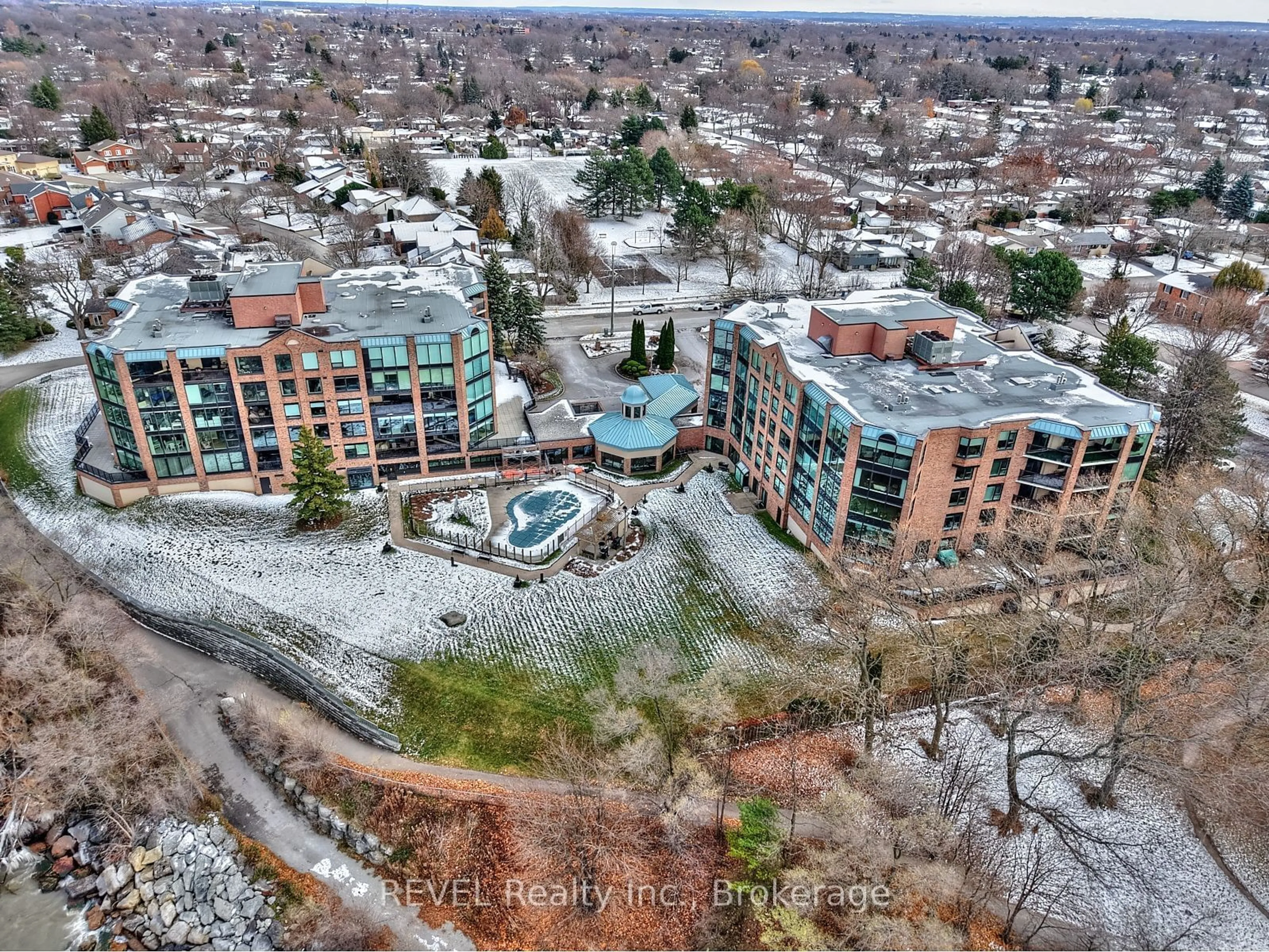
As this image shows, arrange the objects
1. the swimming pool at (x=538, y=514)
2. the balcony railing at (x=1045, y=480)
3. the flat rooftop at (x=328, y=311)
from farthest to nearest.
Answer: the flat rooftop at (x=328, y=311)
the swimming pool at (x=538, y=514)
the balcony railing at (x=1045, y=480)

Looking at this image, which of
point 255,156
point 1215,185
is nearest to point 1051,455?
point 1215,185

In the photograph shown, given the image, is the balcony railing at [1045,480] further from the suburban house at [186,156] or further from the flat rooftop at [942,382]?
the suburban house at [186,156]

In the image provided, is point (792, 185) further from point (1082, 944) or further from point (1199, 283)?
point (1082, 944)

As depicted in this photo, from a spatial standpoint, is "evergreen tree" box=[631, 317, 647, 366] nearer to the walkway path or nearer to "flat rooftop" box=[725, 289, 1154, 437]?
"flat rooftop" box=[725, 289, 1154, 437]

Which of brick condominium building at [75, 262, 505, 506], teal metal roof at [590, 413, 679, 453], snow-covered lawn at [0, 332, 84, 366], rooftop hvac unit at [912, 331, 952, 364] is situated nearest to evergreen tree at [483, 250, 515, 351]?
brick condominium building at [75, 262, 505, 506]

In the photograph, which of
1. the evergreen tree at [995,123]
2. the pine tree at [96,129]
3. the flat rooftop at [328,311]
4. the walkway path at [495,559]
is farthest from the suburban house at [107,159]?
the evergreen tree at [995,123]

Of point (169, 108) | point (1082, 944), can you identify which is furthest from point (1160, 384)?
point (169, 108)
